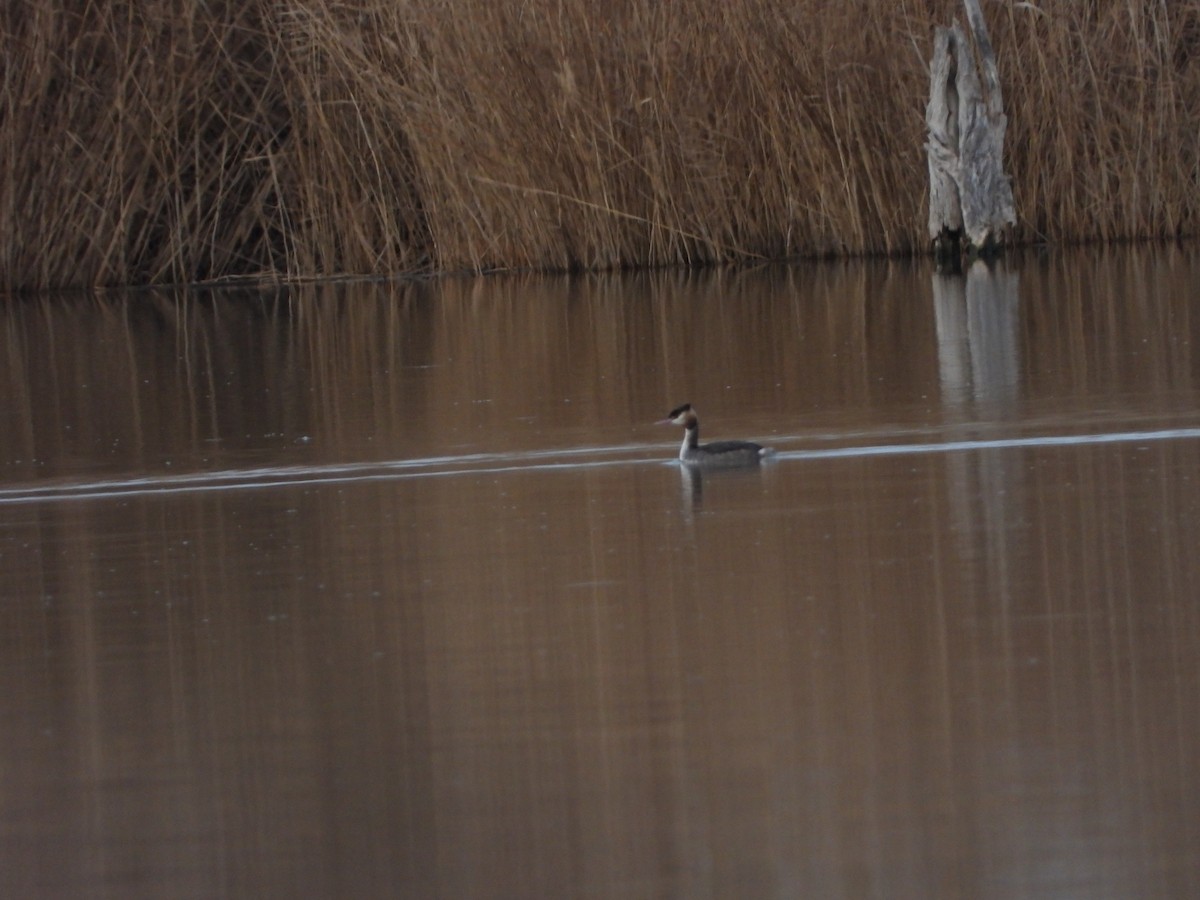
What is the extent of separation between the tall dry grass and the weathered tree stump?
0.50 m

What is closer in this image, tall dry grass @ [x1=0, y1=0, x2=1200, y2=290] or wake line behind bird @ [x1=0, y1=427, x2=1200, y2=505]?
wake line behind bird @ [x1=0, y1=427, x2=1200, y2=505]

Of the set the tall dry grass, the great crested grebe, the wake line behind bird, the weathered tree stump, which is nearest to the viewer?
the great crested grebe

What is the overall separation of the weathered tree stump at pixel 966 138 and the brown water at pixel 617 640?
19.6 feet

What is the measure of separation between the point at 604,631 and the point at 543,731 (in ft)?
2.76

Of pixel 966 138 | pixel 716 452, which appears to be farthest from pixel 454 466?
pixel 966 138

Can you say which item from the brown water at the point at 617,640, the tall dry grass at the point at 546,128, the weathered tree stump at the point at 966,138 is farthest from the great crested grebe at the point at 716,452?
the tall dry grass at the point at 546,128

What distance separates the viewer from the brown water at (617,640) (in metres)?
4.01

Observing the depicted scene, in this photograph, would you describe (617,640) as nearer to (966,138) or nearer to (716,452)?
(716,452)

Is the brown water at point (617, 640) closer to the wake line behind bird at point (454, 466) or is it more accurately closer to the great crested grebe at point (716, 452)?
the wake line behind bird at point (454, 466)

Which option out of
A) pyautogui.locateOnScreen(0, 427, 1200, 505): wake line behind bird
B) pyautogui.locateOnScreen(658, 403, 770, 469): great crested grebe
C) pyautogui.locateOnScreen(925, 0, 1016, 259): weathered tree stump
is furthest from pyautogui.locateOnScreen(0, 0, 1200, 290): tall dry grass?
pyautogui.locateOnScreen(658, 403, 770, 469): great crested grebe

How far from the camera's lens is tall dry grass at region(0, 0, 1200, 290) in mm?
17469

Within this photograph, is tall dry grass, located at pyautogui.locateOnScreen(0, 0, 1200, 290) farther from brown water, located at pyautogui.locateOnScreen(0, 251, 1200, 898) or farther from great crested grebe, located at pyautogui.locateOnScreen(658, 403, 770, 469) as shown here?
great crested grebe, located at pyautogui.locateOnScreen(658, 403, 770, 469)

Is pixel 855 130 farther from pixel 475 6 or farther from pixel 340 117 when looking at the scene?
pixel 340 117

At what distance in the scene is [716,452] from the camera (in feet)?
26.6
